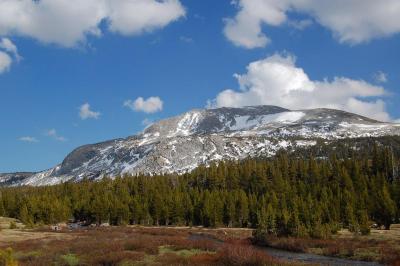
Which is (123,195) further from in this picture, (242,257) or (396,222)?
(242,257)

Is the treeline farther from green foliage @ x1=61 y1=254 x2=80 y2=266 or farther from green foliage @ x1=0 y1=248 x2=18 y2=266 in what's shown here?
green foliage @ x1=0 y1=248 x2=18 y2=266

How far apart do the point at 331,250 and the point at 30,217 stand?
342 ft

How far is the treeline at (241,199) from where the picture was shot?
10650 centimetres

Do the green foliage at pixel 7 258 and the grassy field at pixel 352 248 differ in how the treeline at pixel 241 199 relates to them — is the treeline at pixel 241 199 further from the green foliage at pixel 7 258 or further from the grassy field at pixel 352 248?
the green foliage at pixel 7 258

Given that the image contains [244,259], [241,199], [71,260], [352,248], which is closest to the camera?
[244,259]

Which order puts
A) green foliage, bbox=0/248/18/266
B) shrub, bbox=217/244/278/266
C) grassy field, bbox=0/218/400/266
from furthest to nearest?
1. grassy field, bbox=0/218/400/266
2. shrub, bbox=217/244/278/266
3. green foliage, bbox=0/248/18/266

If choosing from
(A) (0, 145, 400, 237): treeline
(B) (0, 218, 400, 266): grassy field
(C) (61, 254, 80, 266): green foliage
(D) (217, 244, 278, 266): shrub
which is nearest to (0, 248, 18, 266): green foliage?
(B) (0, 218, 400, 266): grassy field

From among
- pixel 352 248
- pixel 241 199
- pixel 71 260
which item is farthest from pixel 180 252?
pixel 241 199

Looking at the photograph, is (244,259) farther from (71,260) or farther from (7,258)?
(7,258)

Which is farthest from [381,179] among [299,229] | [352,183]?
[299,229]

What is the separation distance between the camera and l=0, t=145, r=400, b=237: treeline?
10650 centimetres

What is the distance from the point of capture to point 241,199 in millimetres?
125688

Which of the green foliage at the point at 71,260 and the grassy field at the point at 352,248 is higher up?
the green foliage at the point at 71,260

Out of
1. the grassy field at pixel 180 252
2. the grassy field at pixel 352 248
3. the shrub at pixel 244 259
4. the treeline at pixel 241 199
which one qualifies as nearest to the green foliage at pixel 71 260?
the grassy field at pixel 180 252
